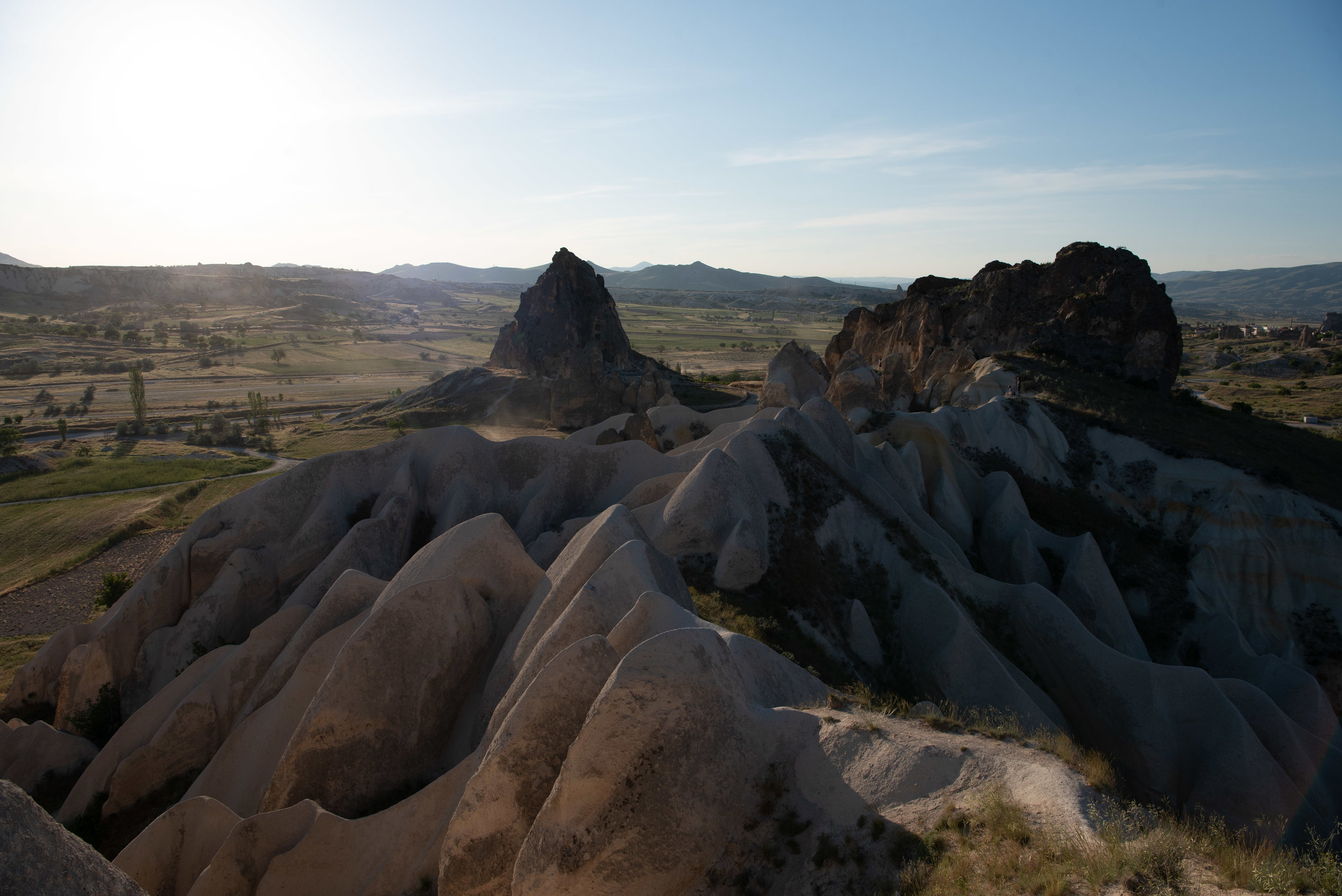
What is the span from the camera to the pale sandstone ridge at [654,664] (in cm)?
855

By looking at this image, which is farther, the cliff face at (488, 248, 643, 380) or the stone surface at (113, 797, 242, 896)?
the cliff face at (488, 248, 643, 380)

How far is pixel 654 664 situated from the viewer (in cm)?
877

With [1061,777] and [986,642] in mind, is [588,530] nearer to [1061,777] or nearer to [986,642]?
[1061,777]

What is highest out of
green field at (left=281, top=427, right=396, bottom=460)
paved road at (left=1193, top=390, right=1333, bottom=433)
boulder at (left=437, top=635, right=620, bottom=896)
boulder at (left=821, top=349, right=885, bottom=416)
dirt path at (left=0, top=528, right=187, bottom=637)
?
boulder at (left=821, top=349, right=885, bottom=416)

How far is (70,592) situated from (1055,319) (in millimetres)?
67151

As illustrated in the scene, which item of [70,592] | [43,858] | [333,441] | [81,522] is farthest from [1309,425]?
[81,522]

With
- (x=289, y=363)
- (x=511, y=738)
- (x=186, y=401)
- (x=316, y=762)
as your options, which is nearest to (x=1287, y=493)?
(x=511, y=738)

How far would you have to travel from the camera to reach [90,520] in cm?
4309

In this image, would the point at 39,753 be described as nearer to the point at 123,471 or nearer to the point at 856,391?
the point at 856,391

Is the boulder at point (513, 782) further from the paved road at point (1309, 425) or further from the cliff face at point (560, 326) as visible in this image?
the cliff face at point (560, 326)

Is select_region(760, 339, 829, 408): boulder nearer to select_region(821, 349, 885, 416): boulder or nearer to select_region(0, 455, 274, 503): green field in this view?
select_region(821, 349, 885, 416): boulder

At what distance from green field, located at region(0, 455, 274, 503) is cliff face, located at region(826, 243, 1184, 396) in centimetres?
5604

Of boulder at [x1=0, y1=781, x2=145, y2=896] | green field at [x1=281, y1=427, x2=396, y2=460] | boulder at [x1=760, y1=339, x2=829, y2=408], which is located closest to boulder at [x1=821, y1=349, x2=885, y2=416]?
boulder at [x1=760, y1=339, x2=829, y2=408]

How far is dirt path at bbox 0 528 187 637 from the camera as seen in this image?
3102cm
